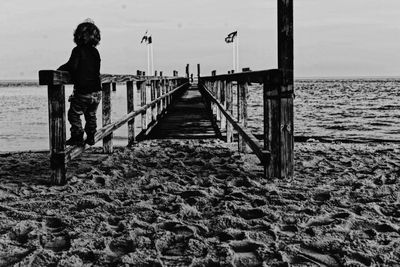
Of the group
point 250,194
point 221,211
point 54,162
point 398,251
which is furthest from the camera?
point 54,162

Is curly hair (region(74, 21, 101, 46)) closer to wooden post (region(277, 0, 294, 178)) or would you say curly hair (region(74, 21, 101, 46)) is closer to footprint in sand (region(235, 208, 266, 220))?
wooden post (region(277, 0, 294, 178))

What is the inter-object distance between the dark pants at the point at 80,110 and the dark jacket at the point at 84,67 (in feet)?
0.34

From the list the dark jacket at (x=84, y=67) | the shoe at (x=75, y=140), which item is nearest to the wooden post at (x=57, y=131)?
the dark jacket at (x=84, y=67)

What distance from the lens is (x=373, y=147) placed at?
7.54 m

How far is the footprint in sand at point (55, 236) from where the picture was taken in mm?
3053

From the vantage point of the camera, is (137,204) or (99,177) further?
(99,177)

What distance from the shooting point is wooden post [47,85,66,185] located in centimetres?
464

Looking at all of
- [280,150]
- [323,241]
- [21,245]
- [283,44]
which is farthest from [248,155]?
[21,245]

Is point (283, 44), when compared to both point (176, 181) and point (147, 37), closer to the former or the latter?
point (176, 181)

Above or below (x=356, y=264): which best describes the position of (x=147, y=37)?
above

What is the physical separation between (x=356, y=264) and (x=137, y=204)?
1908mm

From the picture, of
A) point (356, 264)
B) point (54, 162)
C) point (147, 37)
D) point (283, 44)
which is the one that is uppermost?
point (147, 37)

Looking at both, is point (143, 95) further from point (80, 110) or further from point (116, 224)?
point (116, 224)

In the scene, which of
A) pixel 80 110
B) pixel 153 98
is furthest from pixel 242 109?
pixel 153 98
